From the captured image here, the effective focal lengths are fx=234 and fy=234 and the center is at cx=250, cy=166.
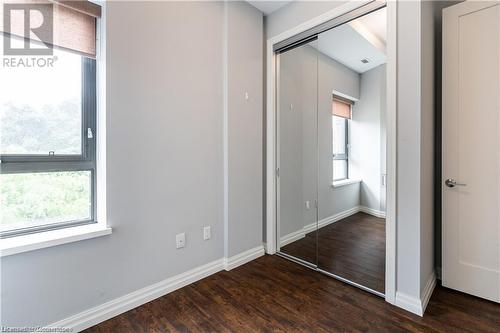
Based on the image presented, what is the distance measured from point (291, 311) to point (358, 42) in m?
2.36

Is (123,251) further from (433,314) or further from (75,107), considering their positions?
(433,314)

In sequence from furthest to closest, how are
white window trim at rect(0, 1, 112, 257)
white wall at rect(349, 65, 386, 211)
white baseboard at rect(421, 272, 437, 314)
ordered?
white wall at rect(349, 65, 386, 211)
white baseboard at rect(421, 272, 437, 314)
white window trim at rect(0, 1, 112, 257)

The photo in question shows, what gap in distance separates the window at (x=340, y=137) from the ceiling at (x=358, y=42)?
36 centimetres

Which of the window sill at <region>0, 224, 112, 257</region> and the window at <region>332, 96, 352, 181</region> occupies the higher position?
the window at <region>332, 96, 352, 181</region>

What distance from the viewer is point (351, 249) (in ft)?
7.98

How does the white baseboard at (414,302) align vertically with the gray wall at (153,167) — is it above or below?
below

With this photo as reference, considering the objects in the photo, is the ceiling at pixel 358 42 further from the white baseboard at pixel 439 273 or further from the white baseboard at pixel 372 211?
the white baseboard at pixel 439 273

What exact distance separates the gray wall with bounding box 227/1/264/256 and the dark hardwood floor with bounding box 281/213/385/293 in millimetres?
595

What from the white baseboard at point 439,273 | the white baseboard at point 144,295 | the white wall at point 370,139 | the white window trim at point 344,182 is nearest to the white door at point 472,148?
the white baseboard at point 439,273

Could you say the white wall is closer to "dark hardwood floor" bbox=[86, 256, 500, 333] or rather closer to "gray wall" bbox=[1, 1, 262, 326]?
"dark hardwood floor" bbox=[86, 256, 500, 333]

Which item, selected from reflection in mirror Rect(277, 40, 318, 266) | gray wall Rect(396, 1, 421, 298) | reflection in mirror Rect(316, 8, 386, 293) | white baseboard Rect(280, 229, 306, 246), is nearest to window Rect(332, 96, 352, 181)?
reflection in mirror Rect(316, 8, 386, 293)

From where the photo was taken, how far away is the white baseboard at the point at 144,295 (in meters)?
1.57

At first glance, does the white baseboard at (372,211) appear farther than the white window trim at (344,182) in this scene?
No

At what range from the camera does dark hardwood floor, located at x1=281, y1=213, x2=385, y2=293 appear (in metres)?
2.06
